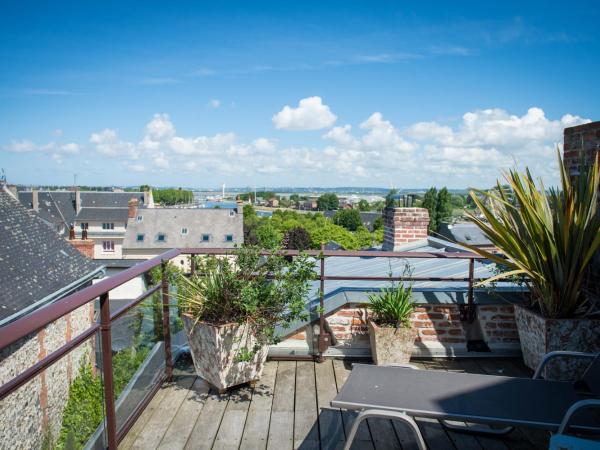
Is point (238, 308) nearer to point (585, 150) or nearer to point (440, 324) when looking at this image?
point (440, 324)

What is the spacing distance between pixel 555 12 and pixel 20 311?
1520 centimetres

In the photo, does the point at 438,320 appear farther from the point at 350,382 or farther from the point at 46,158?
the point at 46,158

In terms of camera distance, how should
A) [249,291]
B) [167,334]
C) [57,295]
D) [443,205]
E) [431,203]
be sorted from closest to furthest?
[249,291], [167,334], [57,295], [431,203], [443,205]

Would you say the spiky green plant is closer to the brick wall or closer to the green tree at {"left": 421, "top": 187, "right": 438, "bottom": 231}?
the brick wall

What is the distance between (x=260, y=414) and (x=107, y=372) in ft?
3.38

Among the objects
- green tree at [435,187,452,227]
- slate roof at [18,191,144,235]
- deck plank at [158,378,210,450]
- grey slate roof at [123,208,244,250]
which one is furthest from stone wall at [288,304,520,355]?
slate roof at [18,191,144,235]

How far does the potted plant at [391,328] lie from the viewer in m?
3.49

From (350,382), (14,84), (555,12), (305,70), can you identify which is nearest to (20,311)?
(350,382)

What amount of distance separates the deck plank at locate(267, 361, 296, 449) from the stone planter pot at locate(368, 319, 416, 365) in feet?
2.32

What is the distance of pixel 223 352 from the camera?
2951 millimetres

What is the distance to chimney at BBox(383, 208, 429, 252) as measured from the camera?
23.9 feet

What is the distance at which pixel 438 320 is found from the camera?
394 centimetres

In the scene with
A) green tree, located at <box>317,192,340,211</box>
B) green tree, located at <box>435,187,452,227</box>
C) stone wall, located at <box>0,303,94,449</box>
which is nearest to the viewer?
stone wall, located at <box>0,303,94,449</box>

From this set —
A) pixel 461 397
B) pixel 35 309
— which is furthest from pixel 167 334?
pixel 35 309
